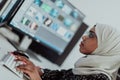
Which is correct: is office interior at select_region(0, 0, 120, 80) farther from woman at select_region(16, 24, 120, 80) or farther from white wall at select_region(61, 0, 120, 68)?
woman at select_region(16, 24, 120, 80)

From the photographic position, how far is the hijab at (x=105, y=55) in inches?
73.2

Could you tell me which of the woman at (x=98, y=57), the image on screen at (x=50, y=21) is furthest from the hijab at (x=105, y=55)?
the image on screen at (x=50, y=21)

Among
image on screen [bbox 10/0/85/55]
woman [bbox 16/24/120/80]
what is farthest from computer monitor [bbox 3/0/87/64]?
woman [bbox 16/24/120/80]

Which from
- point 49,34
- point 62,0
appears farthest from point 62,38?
point 62,0

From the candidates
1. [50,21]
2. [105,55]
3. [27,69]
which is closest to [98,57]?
[105,55]

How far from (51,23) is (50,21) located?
0.02 metres

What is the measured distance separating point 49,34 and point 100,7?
1.61ft

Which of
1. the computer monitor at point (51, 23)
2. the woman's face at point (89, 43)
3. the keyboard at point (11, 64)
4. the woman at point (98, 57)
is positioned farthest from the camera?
the computer monitor at point (51, 23)

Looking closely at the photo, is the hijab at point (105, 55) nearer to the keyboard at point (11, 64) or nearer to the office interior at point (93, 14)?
the keyboard at point (11, 64)

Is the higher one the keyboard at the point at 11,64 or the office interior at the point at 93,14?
the office interior at the point at 93,14

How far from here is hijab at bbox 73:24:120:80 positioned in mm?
1859

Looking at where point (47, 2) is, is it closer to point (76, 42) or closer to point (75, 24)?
point (75, 24)

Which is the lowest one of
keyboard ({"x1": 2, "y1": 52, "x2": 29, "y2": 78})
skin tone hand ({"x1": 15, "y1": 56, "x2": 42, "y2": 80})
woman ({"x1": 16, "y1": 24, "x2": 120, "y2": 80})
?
keyboard ({"x1": 2, "y1": 52, "x2": 29, "y2": 78})

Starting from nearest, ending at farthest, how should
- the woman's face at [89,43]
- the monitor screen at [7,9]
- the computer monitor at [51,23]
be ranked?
the woman's face at [89,43] < the monitor screen at [7,9] < the computer monitor at [51,23]
